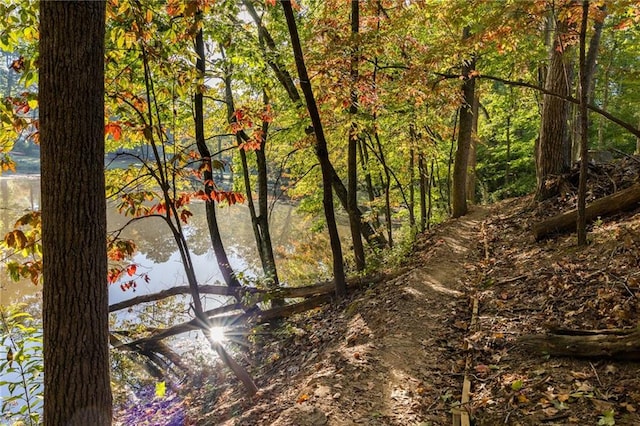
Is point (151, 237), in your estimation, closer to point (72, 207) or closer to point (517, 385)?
point (72, 207)

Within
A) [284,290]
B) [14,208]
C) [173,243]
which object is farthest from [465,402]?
[14,208]

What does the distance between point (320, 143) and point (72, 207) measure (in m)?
4.17

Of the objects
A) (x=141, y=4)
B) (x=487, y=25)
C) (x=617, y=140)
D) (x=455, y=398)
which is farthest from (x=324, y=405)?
(x=617, y=140)

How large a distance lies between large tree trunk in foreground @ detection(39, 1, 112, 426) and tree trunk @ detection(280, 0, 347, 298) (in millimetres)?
3303

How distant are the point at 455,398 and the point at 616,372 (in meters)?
1.29

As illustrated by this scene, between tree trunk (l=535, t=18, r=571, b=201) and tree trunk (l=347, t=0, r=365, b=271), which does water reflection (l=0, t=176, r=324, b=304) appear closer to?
tree trunk (l=347, t=0, r=365, b=271)

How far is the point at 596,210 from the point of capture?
6469mm

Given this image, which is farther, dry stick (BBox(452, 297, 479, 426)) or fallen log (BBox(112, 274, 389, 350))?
fallen log (BBox(112, 274, 389, 350))

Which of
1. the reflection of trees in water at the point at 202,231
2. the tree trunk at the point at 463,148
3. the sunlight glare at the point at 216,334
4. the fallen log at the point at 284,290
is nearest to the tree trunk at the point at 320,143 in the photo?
the fallen log at the point at 284,290

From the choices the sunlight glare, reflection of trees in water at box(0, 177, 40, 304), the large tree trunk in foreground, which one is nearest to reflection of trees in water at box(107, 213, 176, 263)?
reflection of trees in water at box(0, 177, 40, 304)

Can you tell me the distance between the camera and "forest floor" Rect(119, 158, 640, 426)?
333cm

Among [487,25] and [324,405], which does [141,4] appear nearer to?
[324,405]

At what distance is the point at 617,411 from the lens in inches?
114

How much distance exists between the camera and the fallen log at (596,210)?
6.19 metres
